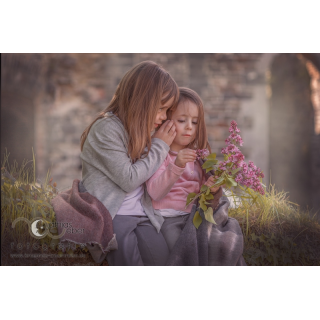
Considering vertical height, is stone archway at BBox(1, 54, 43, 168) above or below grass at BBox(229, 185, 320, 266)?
above

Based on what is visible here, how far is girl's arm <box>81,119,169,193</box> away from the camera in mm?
2168

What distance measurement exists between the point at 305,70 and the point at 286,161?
28.4 inches

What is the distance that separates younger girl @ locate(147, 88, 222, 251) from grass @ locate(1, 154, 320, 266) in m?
0.45

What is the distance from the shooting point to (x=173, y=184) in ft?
7.36

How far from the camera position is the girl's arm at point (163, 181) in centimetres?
220

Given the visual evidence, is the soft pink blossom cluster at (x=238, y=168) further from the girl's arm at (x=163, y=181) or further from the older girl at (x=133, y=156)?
the older girl at (x=133, y=156)

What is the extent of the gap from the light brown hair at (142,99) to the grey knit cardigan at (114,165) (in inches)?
2.3

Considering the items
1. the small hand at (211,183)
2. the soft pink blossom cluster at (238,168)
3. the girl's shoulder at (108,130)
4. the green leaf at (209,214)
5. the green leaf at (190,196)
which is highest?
the girl's shoulder at (108,130)

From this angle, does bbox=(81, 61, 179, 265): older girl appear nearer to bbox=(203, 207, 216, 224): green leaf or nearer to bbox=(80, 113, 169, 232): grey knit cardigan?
bbox=(80, 113, 169, 232): grey knit cardigan

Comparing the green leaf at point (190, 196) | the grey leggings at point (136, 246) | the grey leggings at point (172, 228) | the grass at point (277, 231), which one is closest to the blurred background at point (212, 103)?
the grass at point (277, 231)

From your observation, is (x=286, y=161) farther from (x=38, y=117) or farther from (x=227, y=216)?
(x=38, y=117)

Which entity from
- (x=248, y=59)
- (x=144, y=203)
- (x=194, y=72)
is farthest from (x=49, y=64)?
(x=248, y=59)

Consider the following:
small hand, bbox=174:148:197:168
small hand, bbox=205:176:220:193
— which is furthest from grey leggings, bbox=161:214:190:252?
small hand, bbox=174:148:197:168

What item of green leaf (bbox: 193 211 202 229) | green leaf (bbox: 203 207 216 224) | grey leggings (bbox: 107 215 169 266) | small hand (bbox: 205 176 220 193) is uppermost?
small hand (bbox: 205 176 220 193)
